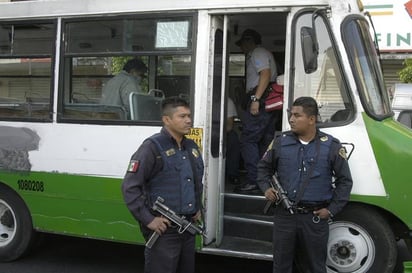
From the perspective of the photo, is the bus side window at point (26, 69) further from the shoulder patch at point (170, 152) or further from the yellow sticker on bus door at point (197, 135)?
the shoulder patch at point (170, 152)

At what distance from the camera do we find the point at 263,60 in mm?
5406

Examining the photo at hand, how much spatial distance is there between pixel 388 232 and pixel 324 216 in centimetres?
85

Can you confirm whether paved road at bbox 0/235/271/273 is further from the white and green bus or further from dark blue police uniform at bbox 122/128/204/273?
dark blue police uniform at bbox 122/128/204/273

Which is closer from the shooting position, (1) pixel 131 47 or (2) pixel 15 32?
(1) pixel 131 47

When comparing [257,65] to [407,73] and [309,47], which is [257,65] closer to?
[309,47]

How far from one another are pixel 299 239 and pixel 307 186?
425mm

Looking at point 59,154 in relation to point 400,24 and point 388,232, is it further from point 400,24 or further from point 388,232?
point 400,24

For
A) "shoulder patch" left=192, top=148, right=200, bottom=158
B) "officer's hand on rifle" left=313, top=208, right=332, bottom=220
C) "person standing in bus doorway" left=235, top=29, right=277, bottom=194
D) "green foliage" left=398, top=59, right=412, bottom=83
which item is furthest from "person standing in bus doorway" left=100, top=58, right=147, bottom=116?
"green foliage" left=398, top=59, right=412, bottom=83

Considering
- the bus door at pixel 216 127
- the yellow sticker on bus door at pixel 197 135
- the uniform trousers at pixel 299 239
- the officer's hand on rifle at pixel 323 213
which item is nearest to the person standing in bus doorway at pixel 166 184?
the uniform trousers at pixel 299 239

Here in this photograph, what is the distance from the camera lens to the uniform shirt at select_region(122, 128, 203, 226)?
327cm

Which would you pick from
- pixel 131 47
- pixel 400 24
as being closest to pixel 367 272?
pixel 131 47

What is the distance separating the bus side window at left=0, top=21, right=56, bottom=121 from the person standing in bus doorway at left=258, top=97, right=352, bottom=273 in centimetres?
257

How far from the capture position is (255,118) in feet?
17.6

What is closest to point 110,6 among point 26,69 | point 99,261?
point 26,69
